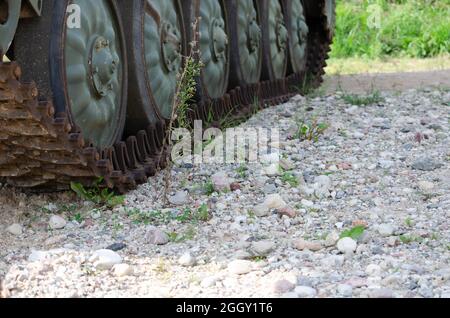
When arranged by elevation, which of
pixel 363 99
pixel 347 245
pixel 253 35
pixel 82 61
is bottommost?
pixel 363 99

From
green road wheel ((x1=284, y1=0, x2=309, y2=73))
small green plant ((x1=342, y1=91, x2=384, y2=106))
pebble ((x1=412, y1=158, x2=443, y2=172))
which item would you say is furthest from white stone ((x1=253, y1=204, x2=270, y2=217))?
green road wheel ((x1=284, y1=0, x2=309, y2=73))

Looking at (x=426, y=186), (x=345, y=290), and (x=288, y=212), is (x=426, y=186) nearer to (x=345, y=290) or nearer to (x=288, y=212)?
(x=288, y=212)

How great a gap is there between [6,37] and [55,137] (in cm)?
42

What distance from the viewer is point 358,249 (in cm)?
364

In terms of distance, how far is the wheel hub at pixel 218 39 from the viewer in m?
5.86

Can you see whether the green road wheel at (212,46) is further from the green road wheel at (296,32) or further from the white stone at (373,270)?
the white stone at (373,270)

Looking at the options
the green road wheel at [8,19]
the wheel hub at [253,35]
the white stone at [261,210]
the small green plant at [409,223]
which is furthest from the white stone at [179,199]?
the wheel hub at [253,35]

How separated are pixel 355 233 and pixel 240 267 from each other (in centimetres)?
56

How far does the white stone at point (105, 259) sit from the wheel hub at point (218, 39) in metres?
2.55

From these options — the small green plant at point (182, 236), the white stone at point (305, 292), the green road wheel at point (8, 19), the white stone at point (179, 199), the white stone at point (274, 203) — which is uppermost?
the green road wheel at point (8, 19)

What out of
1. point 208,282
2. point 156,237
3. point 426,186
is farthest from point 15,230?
point 426,186

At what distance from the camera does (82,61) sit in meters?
4.13

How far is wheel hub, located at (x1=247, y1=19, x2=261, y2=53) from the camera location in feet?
21.1
